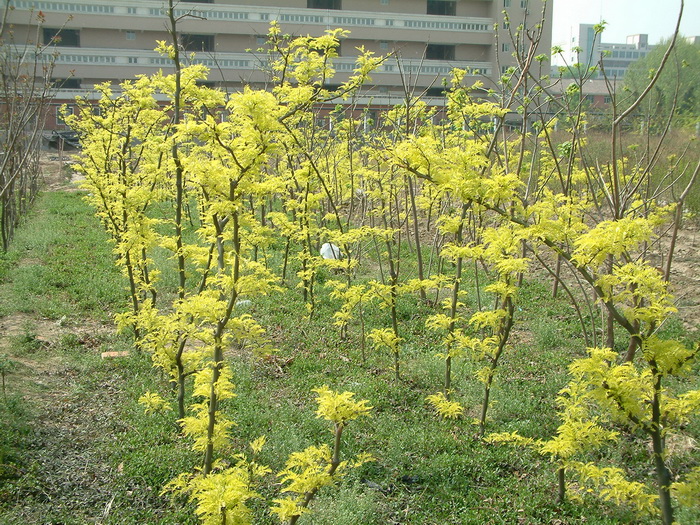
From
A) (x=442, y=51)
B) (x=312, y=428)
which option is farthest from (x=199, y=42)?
(x=312, y=428)

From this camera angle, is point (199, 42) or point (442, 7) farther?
point (442, 7)

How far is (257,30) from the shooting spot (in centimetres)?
3666

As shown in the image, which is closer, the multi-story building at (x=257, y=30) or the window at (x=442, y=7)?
the multi-story building at (x=257, y=30)

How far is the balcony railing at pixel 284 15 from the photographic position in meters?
35.8

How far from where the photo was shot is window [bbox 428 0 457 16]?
40.8 m

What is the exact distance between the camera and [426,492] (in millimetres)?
4113

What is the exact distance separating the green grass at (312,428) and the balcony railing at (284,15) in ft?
104

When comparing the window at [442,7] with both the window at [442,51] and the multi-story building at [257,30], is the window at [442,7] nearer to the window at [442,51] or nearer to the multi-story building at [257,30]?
the multi-story building at [257,30]

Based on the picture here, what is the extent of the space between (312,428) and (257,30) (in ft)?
117

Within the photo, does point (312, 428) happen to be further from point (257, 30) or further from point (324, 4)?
point (324, 4)

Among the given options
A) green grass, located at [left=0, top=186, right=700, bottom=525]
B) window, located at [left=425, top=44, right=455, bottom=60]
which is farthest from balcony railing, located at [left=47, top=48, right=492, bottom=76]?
green grass, located at [left=0, top=186, right=700, bottom=525]

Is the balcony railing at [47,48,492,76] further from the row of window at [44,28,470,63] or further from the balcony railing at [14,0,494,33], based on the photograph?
the balcony railing at [14,0,494,33]

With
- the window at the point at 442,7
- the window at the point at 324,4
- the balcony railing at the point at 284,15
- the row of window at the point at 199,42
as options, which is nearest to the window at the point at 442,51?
the row of window at the point at 199,42

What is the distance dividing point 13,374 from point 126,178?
2.19m
